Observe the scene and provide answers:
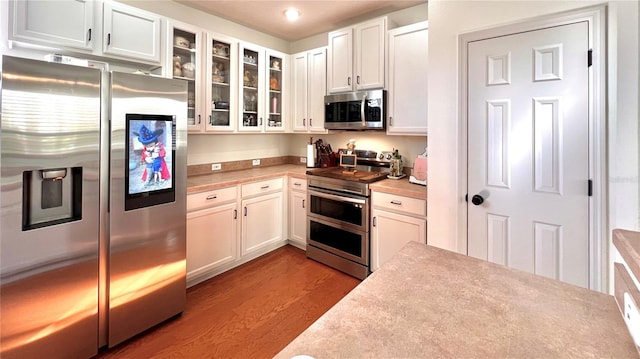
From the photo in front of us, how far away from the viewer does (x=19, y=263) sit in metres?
1.54

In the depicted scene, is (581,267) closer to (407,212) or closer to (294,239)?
(407,212)

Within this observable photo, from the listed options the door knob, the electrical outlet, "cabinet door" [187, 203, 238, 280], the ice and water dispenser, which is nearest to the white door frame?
the door knob

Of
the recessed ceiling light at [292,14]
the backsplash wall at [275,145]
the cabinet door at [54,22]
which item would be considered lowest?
the backsplash wall at [275,145]

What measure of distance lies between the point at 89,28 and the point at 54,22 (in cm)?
19

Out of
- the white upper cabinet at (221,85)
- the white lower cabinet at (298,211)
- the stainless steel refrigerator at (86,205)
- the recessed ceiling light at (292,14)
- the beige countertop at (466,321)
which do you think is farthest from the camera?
the white lower cabinet at (298,211)

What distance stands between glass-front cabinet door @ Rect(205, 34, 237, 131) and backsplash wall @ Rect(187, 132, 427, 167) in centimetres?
33

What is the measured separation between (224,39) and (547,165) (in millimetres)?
2970

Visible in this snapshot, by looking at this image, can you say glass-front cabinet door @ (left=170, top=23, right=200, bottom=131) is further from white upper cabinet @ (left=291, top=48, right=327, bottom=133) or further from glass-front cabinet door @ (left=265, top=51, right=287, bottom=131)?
white upper cabinet @ (left=291, top=48, right=327, bottom=133)

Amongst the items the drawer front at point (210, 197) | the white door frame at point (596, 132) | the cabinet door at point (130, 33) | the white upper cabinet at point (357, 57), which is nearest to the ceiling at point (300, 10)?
the white upper cabinet at point (357, 57)

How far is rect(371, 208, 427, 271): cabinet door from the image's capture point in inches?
98.9

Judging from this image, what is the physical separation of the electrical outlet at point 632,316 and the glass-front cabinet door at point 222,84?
303cm

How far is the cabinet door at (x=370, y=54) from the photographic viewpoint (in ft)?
9.53

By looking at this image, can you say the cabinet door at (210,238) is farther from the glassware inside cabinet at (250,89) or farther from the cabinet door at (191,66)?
the glassware inside cabinet at (250,89)

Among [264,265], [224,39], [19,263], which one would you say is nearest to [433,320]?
[19,263]
